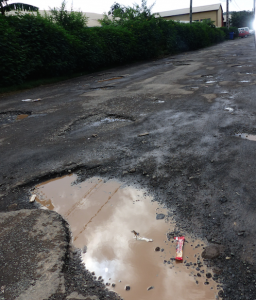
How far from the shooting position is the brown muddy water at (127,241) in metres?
1.98

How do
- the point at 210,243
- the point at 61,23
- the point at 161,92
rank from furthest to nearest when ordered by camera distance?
the point at 61,23 < the point at 161,92 < the point at 210,243

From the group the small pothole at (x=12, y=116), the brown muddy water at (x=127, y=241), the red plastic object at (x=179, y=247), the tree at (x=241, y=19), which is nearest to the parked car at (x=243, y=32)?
the tree at (x=241, y=19)

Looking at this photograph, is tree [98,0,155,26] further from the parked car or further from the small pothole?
the parked car

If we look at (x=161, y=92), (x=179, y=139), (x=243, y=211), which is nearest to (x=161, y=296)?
(x=243, y=211)

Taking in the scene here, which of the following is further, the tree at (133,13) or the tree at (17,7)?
the tree at (133,13)

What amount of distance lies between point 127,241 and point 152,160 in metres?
1.55

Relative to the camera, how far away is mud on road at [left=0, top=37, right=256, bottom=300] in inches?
83.3

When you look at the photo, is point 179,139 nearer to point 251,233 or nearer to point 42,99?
point 251,233

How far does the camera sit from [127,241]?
8.05 ft

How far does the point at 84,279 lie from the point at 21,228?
0.89m

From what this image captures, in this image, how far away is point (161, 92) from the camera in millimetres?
8023

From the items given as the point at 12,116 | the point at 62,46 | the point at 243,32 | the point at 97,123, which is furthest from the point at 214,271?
the point at 243,32

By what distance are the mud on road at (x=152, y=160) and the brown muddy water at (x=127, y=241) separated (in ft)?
0.34

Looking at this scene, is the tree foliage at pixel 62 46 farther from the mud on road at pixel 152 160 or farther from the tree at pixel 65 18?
the mud on road at pixel 152 160
